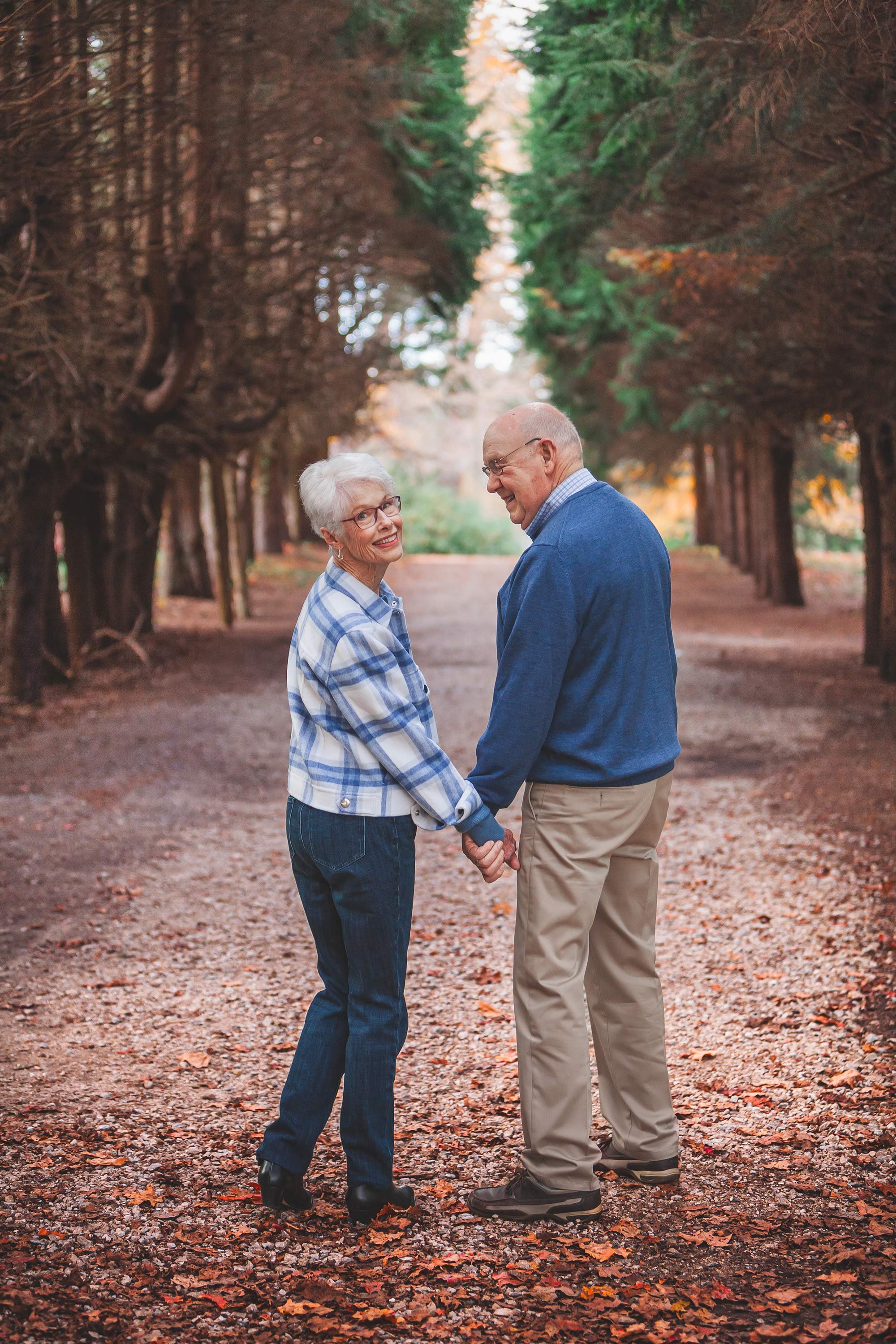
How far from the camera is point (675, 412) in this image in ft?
82.2

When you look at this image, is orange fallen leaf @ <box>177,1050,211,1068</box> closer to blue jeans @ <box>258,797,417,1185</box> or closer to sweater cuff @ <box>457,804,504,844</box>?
blue jeans @ <box>258,797,417,1185</box>

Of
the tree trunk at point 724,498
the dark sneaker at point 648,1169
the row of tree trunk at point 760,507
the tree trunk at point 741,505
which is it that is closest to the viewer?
the dark sneaker at point 648,1169

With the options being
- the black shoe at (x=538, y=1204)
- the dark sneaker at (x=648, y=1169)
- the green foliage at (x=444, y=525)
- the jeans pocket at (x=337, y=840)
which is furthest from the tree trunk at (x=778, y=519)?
the green foliage at (x=444, y=525)

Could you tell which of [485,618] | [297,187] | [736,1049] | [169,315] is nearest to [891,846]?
[736,1049]

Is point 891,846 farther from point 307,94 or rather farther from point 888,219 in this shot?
point 307,94

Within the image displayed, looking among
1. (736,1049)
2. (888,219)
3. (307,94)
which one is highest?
(307,94)

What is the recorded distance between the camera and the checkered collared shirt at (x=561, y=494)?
3.41 m

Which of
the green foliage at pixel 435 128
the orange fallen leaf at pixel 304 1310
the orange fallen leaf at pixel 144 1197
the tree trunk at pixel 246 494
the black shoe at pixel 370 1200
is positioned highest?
the green foliage at pixel 435 128

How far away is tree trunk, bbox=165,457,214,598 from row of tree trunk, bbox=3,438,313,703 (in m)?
0.02

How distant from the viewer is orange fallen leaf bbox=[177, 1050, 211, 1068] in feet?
15.3

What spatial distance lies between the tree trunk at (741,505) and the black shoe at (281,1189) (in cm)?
2540

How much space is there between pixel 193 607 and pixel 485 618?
566 centimetres

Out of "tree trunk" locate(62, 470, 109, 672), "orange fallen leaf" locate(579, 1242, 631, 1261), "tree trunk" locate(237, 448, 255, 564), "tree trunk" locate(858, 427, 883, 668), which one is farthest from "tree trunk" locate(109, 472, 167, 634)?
"orange fallen leaf" locate(579, 1242, 631, 1261)

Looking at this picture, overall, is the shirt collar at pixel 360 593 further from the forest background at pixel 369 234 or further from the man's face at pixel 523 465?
the forest background at pixel 369 234
